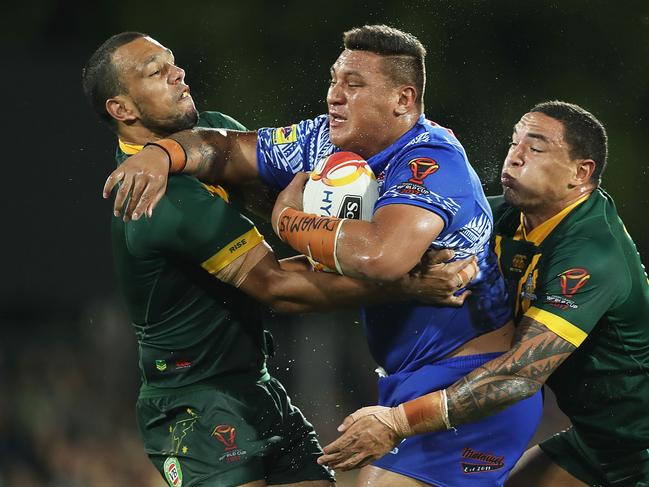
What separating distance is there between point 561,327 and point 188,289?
1.50 m

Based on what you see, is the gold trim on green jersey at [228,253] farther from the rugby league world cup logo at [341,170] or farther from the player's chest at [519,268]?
the player's chest at [519,268]

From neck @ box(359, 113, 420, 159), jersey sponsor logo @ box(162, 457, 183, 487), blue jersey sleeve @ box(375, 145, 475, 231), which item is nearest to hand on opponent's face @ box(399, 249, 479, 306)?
blue jersey sleeve @ box(375, 145, 475, 231)

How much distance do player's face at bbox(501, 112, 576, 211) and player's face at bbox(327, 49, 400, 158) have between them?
65 cm

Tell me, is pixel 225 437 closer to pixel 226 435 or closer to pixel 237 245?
pixel 226 435

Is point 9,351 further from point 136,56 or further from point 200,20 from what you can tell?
point 136,56

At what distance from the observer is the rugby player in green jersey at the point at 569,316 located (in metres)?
3.70

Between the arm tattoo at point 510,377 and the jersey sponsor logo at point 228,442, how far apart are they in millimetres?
876

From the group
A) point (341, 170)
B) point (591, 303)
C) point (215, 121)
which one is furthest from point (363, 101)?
point (591, 303)

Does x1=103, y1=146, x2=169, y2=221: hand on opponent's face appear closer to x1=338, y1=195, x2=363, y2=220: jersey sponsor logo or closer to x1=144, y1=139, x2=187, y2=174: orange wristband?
x1=144, y1=139, x2=187, y2=174: orange wristband

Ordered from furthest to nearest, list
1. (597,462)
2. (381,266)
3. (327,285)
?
(597,462) → (327,285) → (381,266)

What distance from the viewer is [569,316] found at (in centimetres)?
380

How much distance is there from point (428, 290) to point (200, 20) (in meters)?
5.80

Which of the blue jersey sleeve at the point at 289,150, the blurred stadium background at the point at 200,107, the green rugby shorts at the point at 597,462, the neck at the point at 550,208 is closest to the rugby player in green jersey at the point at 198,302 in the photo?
the blue jersey sleeve at the point at 289,150

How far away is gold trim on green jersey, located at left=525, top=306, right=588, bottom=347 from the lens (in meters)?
3.79
